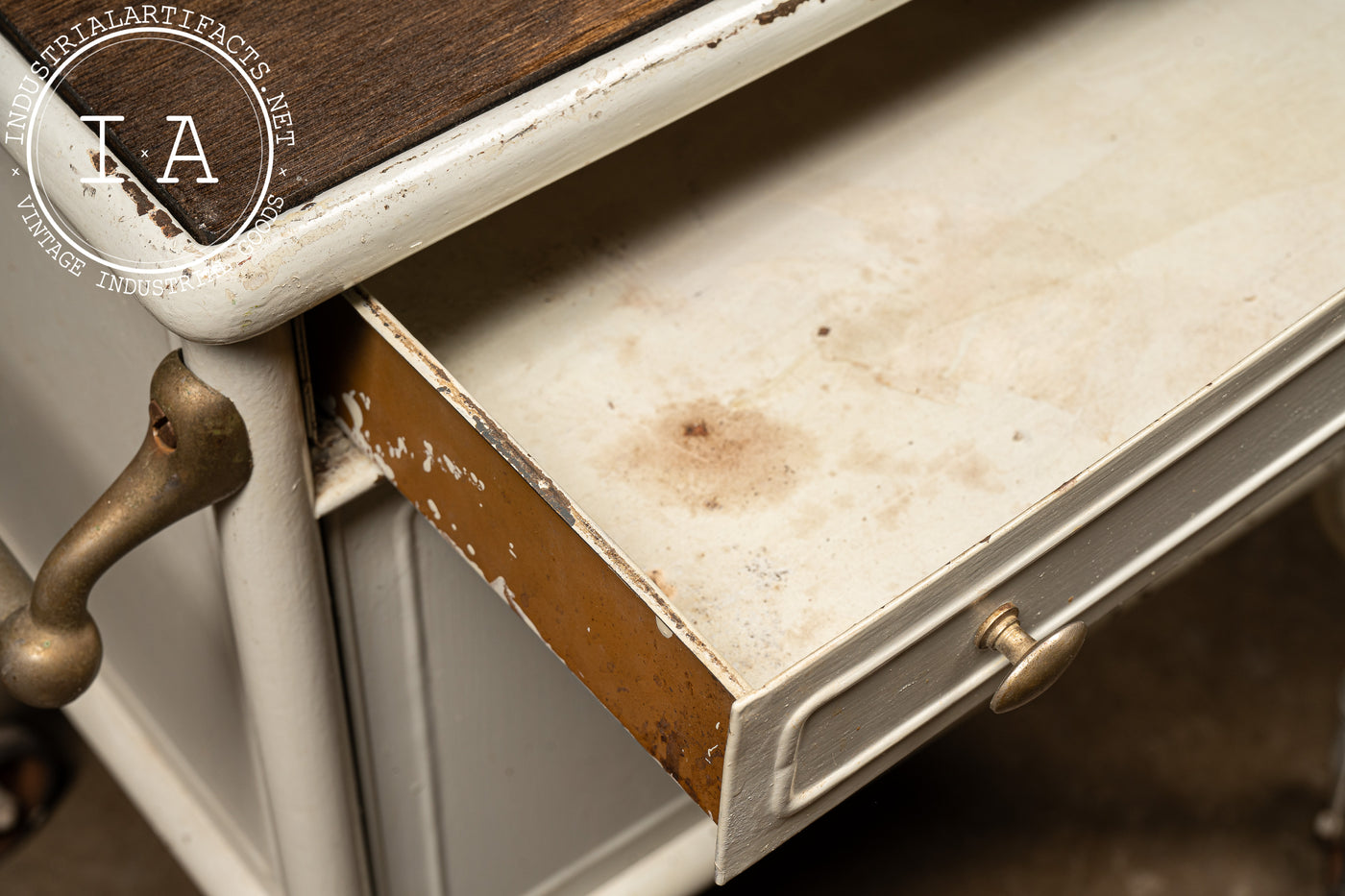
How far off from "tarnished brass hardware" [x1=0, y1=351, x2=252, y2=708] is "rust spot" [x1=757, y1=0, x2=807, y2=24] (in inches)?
8.9

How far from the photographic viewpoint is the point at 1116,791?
1314 millimetres

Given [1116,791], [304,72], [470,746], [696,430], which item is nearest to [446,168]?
[304,72]

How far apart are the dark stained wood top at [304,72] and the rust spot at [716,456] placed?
16 cm

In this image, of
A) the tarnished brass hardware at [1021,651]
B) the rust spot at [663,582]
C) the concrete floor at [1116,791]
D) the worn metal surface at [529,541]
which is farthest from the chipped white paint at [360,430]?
the concrete floor at [1116,791]

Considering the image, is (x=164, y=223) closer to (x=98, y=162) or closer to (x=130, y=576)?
(x=98, y=162)

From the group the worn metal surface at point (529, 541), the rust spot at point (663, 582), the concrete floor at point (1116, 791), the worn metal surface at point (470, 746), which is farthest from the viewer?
the concrete floor at point (1116, 791)

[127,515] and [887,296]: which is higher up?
[127,515]

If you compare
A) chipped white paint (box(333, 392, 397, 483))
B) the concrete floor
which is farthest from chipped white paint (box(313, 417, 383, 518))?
the concrete floor

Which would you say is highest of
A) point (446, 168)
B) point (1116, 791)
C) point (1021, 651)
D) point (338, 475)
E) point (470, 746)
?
point (446, 168)

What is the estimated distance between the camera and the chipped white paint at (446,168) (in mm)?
443

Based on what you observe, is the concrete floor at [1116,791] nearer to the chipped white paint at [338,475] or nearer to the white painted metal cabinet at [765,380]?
the white painted metal cabinet at [765,380]

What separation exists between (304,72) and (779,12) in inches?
6.5

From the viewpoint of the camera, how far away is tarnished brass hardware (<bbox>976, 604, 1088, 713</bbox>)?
19.4 inches

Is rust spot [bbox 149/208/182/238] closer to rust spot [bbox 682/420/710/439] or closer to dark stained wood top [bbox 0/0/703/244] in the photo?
dark stained wood top [bbox 0/0/703/244]
